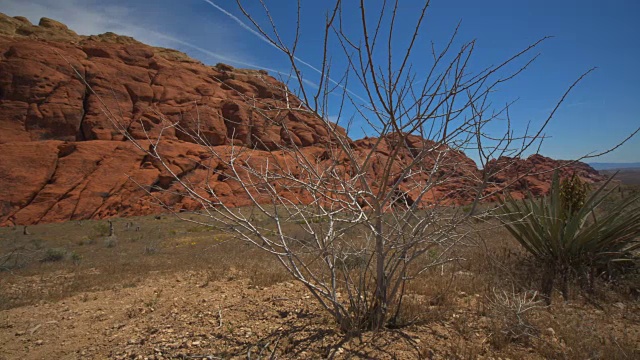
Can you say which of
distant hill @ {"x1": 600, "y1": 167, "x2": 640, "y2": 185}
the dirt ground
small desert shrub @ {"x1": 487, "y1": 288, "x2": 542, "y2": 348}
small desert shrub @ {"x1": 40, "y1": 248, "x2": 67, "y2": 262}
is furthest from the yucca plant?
small desert shrub @ {"x1": 40, "y1": 248, "x2": 67, "y2": 262}

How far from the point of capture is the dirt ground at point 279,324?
2434 mm

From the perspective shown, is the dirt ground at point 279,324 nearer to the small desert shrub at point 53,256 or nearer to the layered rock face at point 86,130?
the small desert shrub at point 53,256

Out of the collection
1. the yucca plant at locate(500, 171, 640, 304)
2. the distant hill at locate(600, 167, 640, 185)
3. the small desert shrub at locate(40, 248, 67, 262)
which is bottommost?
the small desert shrub at locate(40, 248, 67, 262)

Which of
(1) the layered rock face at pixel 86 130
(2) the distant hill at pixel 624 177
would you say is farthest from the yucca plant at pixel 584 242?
(1) the layered rock face at pixel 86 130

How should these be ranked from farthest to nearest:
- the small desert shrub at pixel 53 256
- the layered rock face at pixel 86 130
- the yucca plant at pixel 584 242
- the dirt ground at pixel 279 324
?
the layered rock face at pixel 86 130
the small desert shrub at pixel 53 256
the yucca plant at pixel 584 242
the dirt ground at pixel 279 324

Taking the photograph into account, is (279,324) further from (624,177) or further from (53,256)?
(624,177)

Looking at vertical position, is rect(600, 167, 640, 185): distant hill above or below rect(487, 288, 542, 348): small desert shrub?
above

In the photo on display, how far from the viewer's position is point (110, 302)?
434 centimetres

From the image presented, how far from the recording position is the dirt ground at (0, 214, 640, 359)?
2434mm

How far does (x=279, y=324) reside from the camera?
116 inches

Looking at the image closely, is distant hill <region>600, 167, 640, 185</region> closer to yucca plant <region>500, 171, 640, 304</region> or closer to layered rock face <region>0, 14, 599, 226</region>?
yucca plant <region>500, 171, 640, 304</region>

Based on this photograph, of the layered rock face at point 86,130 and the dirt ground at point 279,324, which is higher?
the layered rock face at point 86,130

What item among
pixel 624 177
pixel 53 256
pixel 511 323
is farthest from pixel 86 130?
pixel 624 177

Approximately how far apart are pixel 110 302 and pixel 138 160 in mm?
29932
